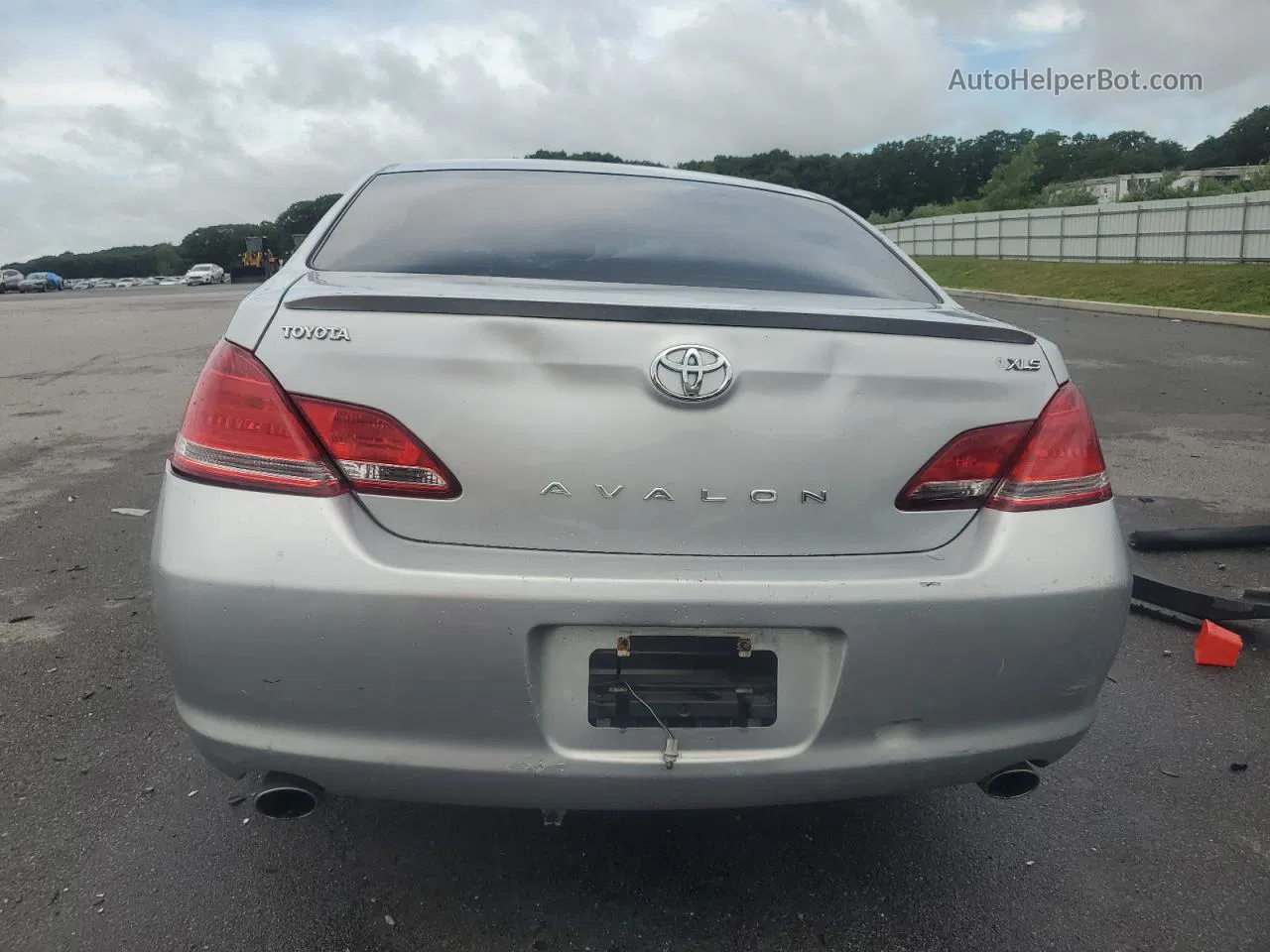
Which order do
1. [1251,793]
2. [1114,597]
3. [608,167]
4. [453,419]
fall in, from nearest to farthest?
1. [453,419]
2. [1114,597]
3. [1251,793]
4. [608,167]

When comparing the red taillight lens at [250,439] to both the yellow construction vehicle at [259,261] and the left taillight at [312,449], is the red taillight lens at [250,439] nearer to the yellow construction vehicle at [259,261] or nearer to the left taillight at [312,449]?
the left taillight at [312,449]

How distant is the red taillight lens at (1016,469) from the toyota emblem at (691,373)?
16.0 inches

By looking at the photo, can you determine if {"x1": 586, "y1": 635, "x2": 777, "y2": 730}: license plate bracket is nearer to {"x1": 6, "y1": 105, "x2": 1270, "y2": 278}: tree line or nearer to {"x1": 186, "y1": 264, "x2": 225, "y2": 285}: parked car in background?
{"x1": 6, "y1": 105, "x2": 1270, "y2": 278}: tree line

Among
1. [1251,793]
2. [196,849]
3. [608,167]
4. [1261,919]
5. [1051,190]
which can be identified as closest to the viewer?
[1261,919]

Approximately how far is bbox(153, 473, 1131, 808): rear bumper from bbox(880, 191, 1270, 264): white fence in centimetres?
2515

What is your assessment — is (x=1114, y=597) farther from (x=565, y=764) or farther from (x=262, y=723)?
(x=262, y=723)

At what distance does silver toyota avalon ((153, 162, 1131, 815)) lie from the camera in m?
1.87

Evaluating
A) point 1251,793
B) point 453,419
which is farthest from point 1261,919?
point 453,419

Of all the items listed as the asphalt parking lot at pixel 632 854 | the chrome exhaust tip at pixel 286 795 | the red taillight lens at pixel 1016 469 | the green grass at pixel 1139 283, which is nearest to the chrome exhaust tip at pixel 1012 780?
the asphalt parking lot at pixel 632 854

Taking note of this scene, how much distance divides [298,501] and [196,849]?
40.8 inches

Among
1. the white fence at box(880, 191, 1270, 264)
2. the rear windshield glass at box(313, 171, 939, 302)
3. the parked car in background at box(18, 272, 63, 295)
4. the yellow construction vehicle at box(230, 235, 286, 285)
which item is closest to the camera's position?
the rear windshield glass at box(313, 171, 939, 302)

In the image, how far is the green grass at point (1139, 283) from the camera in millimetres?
18812

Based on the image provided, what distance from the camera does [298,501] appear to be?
1.90m

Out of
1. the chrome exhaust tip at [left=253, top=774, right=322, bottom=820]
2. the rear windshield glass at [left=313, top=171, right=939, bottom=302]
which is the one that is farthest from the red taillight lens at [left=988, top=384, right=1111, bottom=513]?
the chrome exhaust tip at [left=253, top=774, right=322, bottom=820]
